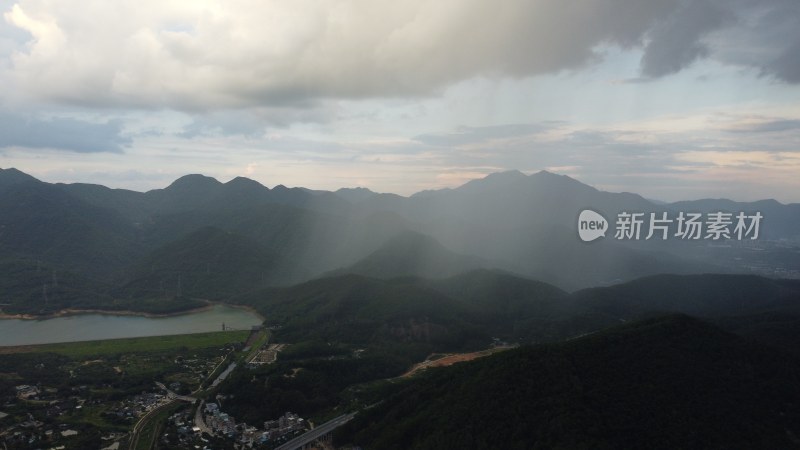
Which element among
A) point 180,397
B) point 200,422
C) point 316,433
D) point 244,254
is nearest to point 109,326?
point 244,254

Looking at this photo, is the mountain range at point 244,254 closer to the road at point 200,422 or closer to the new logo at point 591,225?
the road at point 200,422

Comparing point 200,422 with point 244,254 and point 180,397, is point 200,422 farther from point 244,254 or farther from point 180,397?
point 244,254

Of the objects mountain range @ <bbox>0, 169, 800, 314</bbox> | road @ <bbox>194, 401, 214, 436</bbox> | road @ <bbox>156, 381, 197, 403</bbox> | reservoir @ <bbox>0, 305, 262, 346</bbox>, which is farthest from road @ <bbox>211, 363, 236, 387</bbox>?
mountain range @ <bbox>0, 169, 800, 314</bbox>

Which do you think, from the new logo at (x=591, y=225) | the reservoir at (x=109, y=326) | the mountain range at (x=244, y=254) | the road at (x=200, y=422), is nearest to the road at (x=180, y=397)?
the road at (x=200, y=422)

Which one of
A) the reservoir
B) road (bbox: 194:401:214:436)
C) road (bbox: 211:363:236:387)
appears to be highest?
road (bbox: 194:401:214:436)

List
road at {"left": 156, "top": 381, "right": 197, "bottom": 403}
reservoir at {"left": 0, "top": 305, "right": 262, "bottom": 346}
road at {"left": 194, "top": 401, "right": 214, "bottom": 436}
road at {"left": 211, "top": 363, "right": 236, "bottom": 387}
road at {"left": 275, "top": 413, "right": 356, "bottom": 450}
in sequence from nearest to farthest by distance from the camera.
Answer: road at {"left": 275, "top": 413, "right": 356, "bottom": 450} < road at {"left": 194, "top": 401, "right": 214, "bottom": 436} < road at {"left": 156, "top": 381, "right": 197, "bottom": 403} < road at {"left": 211, "top": 363, "right": 236, "bottom": 387} < reservoir at {"left": 0, "top": 305, "right": 262, "bottom": 346}

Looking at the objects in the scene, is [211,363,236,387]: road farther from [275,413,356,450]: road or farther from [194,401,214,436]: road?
[275,413,356,450]: road
